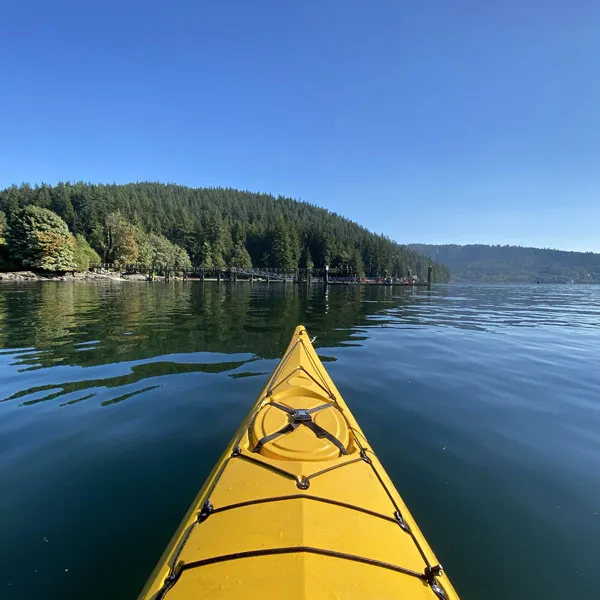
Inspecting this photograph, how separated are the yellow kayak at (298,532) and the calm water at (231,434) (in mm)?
1077

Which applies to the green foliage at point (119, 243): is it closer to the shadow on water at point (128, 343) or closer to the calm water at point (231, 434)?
the shadow on water at point (128, 343)

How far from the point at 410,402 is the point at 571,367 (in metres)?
6.42

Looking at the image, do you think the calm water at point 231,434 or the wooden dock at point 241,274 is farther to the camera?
the wooden dock at point 241,274

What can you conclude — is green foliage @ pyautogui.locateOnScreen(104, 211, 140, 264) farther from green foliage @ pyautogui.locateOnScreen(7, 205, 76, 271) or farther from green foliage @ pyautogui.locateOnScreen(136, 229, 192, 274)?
green foliage @ pyautogui.locateOnScreen(7, 205, 76, 271)

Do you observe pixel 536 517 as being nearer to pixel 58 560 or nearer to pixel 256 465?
pixel 256 465

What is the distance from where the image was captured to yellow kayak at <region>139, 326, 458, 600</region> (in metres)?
1.97

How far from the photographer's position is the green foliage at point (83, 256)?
63378mm

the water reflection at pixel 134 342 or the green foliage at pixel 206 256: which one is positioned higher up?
the green foliage at pixel 206 256

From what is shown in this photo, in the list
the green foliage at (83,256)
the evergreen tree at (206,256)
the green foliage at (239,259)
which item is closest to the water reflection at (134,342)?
the green foliage at (83,256)

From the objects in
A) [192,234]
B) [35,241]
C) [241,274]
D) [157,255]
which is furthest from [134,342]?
[192,234]

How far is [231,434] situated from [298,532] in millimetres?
3685

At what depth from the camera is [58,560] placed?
10.5 feet

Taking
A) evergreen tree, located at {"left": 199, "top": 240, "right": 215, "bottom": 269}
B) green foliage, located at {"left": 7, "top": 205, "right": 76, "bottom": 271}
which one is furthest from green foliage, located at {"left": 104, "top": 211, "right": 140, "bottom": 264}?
evergreen tree, located at {"left": 199, "top": 240, "right": 215, "bottom": 269}

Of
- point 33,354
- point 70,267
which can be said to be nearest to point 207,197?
point 70,267
